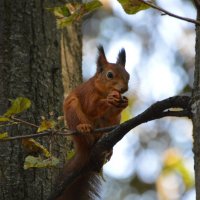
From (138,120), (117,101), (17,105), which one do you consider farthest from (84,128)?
(138,120)

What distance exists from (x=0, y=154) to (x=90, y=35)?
17.7ft

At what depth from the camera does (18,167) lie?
7.66ft

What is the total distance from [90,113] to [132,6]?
954 mm

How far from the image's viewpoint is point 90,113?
246 centimetres

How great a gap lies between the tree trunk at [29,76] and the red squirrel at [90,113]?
0.37 ft

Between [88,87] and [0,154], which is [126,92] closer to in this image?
[88,87]

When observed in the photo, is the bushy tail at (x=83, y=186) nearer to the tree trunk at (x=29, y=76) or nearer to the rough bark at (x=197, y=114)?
the tree trunk at (x=29, y=76)

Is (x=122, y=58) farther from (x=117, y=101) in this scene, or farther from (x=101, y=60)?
(x=117, y=101)

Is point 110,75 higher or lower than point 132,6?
higher

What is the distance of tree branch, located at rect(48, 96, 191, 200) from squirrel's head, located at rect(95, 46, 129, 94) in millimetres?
453

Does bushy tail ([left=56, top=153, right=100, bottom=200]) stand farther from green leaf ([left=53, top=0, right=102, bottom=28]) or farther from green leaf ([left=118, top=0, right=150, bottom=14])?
Answer: green leaf ([left=118, top=0, right=150, bottom=14])

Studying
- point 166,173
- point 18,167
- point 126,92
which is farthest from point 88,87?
point 166,173

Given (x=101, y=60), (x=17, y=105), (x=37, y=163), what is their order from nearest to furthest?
(x=17, y=105) → (x=37, y=163) → (x=101, y=60)

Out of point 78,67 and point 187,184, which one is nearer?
point 78,67
